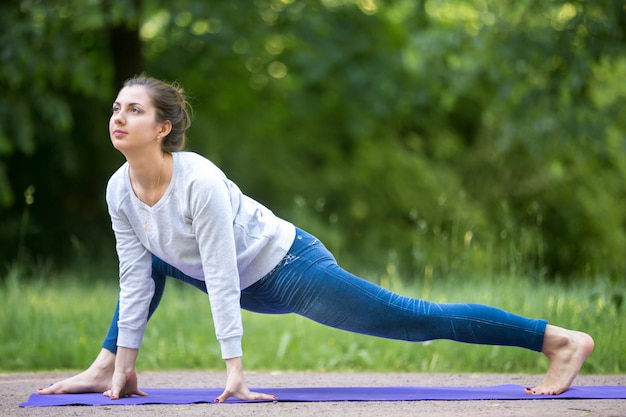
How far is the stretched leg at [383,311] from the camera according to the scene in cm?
394

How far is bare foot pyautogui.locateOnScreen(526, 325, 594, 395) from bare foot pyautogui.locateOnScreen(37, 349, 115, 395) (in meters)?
2.08

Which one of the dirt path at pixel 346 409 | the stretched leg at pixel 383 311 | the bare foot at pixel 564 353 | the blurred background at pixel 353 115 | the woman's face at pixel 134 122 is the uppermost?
the blurred background at pixel 353 115

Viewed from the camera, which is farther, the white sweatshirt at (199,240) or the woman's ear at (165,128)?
the woman's ear at (165,128)

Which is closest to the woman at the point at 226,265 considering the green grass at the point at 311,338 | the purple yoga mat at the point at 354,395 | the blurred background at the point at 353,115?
the purple yoga mat at the point at 354,395

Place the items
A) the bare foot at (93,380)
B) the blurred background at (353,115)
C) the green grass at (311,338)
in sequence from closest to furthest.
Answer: the bare foot at (93,380) → the green grass at (311,338) → the blurred background at (353,115)

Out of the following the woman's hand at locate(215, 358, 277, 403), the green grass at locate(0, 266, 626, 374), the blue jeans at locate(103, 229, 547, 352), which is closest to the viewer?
the woman's hand at locate(215, 358, 277, 403)

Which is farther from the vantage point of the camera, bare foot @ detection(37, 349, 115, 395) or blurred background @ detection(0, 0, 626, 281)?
blurred background @ detection(0, 0, 626, 281)

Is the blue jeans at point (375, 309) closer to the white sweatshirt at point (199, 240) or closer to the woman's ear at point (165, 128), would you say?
the white sweatshirt at point (199, 240)

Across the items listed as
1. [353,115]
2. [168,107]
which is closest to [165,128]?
[168,107]

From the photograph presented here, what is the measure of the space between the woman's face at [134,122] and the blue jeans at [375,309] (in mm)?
812

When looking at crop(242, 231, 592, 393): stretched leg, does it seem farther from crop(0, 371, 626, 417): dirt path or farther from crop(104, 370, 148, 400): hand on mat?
crop(104, 370, 148, 400): hand on mat

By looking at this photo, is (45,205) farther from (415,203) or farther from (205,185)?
(205,185)

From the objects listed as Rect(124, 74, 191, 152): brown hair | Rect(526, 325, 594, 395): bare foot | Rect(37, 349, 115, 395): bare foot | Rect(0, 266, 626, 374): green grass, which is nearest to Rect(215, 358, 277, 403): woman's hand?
Rect(37, 349, 115, 395): bare foot

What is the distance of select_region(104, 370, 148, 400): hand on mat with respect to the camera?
4.05 m
